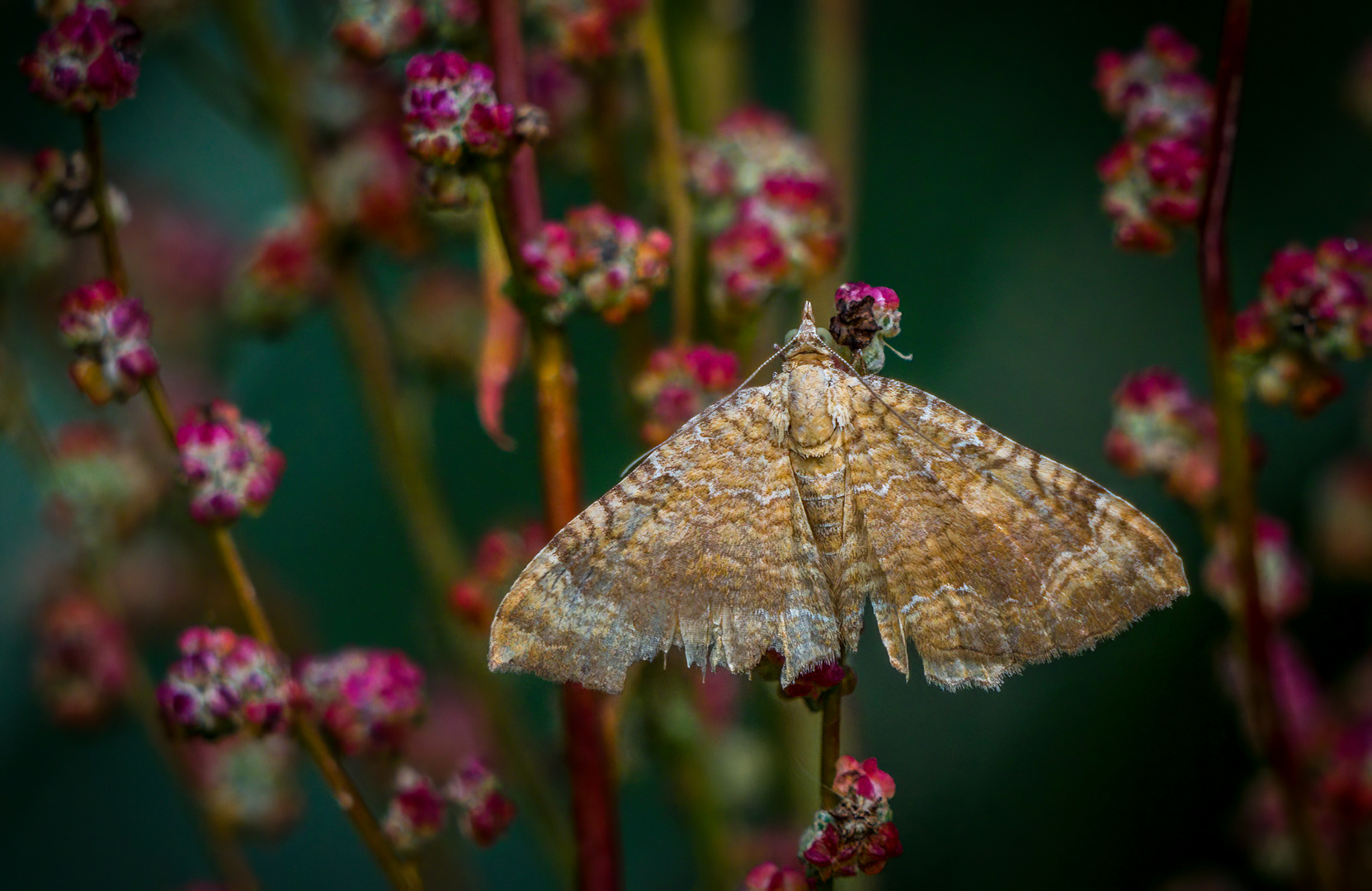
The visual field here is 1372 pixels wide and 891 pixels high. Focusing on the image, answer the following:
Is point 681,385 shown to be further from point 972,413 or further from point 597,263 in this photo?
point 972,413

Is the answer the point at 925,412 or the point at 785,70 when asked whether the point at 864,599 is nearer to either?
the point at 925,412

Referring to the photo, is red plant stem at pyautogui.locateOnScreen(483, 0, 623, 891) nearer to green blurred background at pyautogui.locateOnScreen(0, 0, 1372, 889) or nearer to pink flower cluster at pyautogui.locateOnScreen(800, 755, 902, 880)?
pink flower cluster at pyautogui.locateOnScreen(800, 755, 902, 880)

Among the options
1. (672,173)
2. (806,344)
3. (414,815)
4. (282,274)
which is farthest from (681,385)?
(282,274)

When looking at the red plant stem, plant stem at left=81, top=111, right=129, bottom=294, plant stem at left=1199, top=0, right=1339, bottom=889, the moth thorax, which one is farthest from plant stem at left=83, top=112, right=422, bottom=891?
plant stem at left=1199, top=0, right=1339, bottom=889

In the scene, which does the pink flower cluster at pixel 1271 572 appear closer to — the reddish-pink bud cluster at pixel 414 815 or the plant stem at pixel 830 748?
the plant stem at pixel 830 748

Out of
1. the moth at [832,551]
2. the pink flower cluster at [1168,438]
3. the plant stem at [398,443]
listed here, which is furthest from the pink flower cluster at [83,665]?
the pink flower cluster at [1168,438]

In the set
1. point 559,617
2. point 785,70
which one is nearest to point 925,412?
point 559,617
